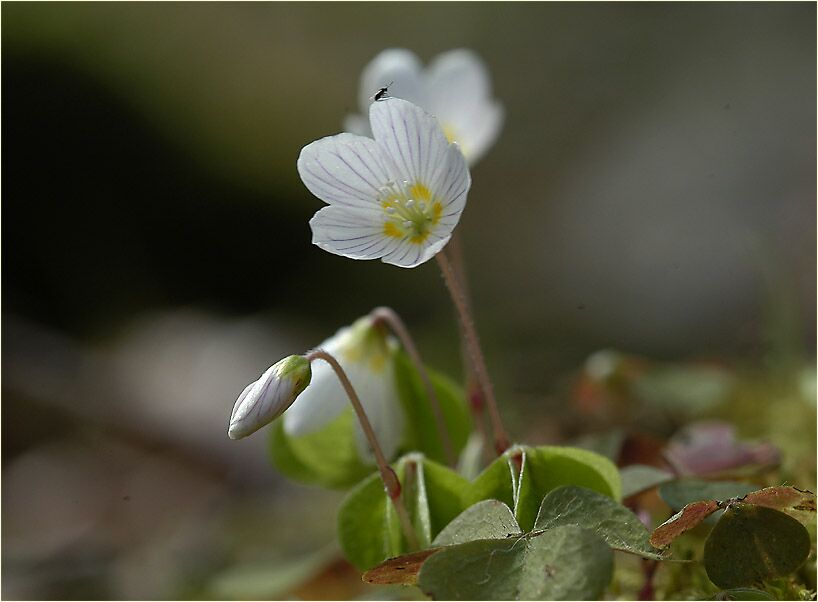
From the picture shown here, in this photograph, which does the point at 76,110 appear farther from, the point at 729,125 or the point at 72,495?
the point at 729,125

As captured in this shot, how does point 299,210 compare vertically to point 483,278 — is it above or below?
above

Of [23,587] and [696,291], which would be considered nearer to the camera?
[23,587]

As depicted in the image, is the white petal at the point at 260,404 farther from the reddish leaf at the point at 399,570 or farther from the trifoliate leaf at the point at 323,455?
the trifoliate leaf at the point at 323,455

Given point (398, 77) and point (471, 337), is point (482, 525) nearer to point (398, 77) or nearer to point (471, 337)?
point (471, 337)

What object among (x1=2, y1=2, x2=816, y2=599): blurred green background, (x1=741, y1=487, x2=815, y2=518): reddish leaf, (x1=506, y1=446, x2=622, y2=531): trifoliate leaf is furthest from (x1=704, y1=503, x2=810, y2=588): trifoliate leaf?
(x1=2, y1=2, x2=816, y2=599): blurred green background

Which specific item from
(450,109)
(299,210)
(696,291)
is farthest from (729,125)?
(450,109)

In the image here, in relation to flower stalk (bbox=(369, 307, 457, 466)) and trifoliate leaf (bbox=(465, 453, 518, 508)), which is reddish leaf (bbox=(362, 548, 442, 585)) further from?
flower stalk (bbox=(369, 307, 457, 466))

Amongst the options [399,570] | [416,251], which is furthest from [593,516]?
[416,251]
